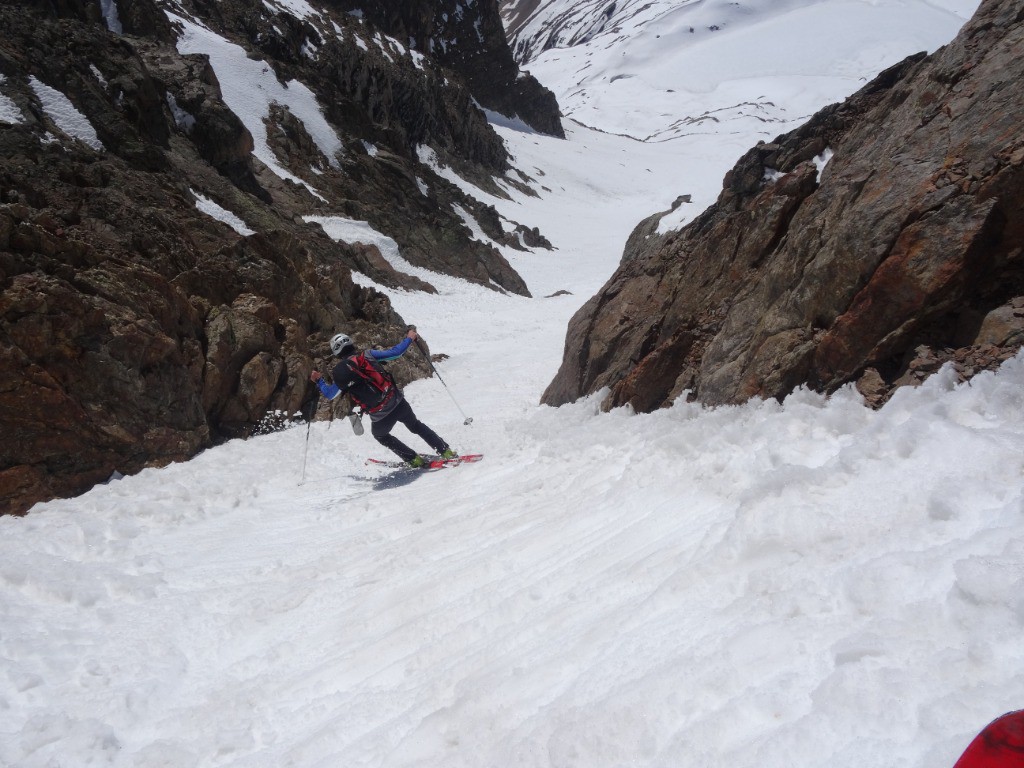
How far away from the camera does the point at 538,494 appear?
4.67 m

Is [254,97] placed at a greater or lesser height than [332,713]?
greater

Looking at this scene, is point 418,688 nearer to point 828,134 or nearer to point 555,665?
point 555,665

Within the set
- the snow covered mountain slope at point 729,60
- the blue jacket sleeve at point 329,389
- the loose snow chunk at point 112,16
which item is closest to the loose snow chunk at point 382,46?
the loose snow chunk at point 112,16

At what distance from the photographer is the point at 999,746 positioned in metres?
1.37

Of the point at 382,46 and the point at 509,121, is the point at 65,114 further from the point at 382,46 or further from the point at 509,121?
the point at 509,121

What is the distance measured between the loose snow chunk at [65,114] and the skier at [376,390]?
15.4 metres

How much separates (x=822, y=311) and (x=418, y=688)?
12.5ft

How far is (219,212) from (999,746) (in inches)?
895

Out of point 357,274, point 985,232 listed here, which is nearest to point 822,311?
point 985,232

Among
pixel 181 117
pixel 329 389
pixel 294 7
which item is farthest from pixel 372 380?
pixel 294 7

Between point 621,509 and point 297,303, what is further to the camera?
point 297,303

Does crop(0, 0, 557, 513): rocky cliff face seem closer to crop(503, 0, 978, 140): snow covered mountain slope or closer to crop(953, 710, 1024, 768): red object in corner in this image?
crop(953, 710, 1024, 768): red object in corner

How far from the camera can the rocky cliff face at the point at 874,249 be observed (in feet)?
11.6

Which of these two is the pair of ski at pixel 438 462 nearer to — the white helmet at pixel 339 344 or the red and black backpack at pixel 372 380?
the red and black backpack at pixel 372 380
